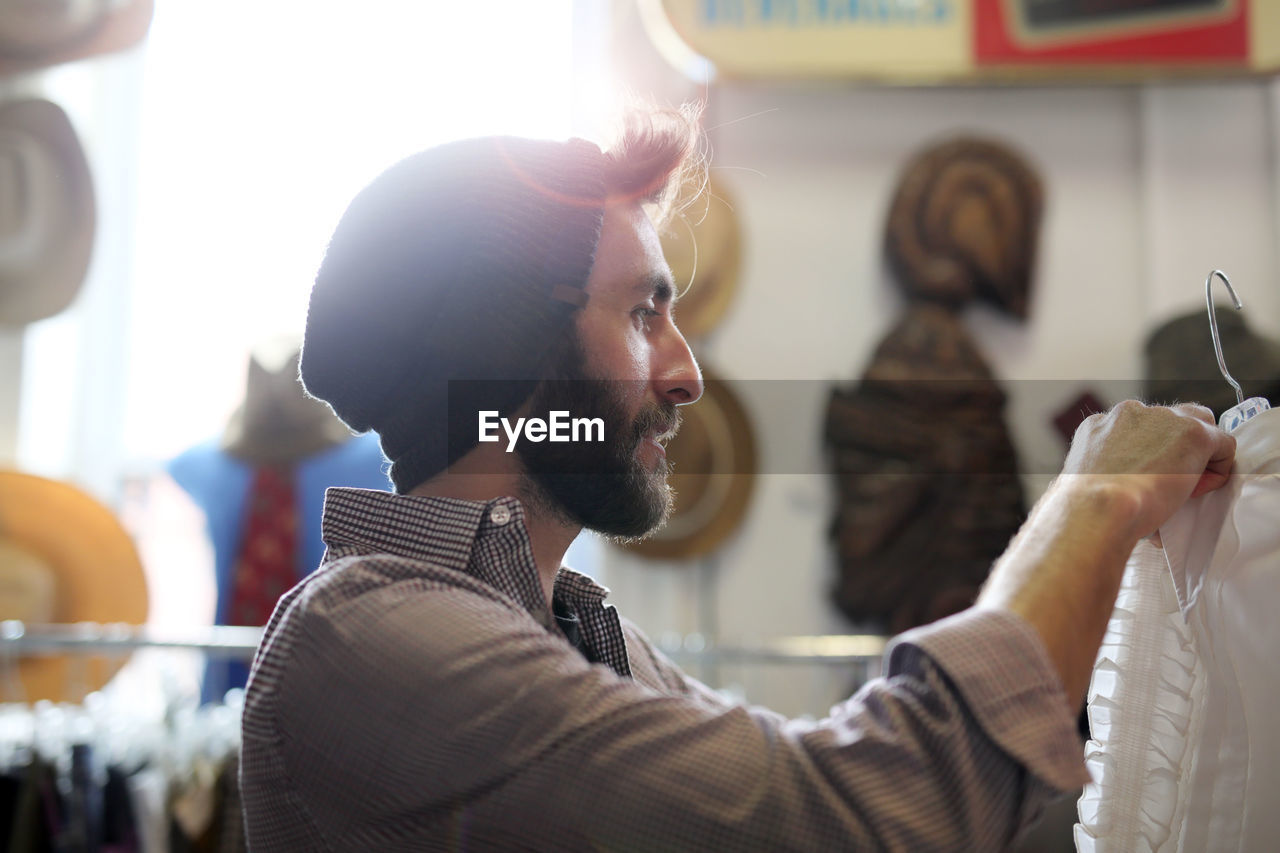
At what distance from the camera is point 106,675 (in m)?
1.90

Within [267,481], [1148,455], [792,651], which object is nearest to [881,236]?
[792,651]

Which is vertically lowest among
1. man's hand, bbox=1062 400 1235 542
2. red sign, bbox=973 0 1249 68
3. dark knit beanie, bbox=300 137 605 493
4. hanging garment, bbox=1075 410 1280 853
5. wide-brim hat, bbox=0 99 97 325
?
hanging garment, bbox=1075 410 1280 853

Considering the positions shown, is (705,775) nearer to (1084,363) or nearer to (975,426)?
(975,426)

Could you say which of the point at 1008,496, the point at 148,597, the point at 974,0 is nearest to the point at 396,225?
the point at 148,597

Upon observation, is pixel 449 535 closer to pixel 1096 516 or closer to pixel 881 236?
pixel 1096 516

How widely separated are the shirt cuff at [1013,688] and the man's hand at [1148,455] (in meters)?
0.13

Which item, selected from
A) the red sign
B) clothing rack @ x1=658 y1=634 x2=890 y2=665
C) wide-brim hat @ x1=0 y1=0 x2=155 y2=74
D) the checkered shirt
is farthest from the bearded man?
wide-brim hat @ x1=0 y1=0 x2=155 y2=74

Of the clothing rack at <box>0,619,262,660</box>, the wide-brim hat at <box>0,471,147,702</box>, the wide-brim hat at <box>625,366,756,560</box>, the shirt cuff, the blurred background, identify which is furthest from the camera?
the wide-brim hat at <box>625,366,756,560</box>

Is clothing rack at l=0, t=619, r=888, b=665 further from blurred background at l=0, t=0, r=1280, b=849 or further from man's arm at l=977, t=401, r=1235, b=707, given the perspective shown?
man's arm at l=977, t=401, r=1235, b=707

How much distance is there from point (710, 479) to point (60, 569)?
3.91 feet

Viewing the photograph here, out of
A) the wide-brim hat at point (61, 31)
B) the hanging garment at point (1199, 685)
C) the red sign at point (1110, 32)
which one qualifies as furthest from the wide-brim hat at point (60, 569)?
the red sign at point (1110, 32)

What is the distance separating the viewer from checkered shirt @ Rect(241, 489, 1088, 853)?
539 mm

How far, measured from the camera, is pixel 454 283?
833 millimetres

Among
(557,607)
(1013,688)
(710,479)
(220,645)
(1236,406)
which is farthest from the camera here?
(710,479)
